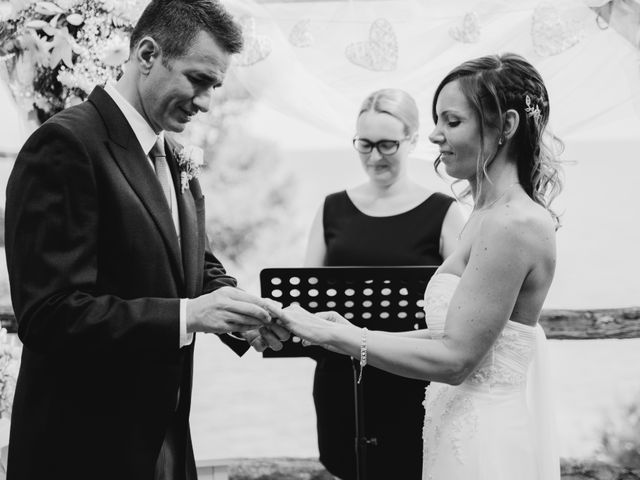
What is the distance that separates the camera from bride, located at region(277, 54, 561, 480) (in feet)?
6.84

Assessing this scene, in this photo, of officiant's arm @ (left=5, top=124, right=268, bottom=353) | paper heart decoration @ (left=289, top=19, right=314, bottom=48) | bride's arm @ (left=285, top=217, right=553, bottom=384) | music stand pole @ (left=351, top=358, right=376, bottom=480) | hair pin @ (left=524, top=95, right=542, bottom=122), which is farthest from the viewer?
paper heart decoration @ (left=289, top=19, right=314, bottom=48)

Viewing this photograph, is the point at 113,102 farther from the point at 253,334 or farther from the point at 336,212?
the point at 336,212

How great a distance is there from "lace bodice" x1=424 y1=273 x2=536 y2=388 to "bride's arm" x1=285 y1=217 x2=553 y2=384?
8 centimetres

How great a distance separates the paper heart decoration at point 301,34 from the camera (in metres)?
3.78

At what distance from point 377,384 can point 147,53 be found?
1753 millimetres

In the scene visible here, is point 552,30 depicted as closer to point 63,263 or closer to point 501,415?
point 501,415

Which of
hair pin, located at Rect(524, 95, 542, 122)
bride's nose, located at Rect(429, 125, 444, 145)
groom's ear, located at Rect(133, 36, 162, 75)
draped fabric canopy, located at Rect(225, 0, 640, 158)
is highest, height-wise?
draped fabric canopy, located at Rect(225, 0, 640, 158)

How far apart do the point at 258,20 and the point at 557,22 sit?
1468 millimetres

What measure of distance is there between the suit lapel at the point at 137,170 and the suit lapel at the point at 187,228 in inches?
1.9

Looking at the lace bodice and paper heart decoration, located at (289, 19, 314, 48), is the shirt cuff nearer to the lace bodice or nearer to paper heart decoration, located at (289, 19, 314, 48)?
the lace bodice

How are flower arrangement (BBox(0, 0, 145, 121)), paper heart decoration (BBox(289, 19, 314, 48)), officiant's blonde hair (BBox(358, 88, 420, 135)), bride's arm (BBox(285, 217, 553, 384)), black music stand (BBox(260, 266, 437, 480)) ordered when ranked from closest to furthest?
bride's arm (BBox(285, 217, 553, 384))
black music stand (BBox(260, 266, 437, 480))
flower arrangement (BBox(0, 0, 145, 121))
officiant's blonde hair (BBox(358, 88, 420, 135))
paper heart decoration (BBox(289, 19, 314, 48))

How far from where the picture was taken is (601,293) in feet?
16.1

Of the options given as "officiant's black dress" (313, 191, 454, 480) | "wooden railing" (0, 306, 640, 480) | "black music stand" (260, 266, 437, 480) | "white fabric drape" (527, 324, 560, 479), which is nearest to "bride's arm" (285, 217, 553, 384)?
Result: "white fabric drape" (527, 324, 560, 479)

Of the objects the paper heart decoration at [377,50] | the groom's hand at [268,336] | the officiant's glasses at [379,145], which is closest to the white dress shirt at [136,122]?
the groom's hand at [268,336]
